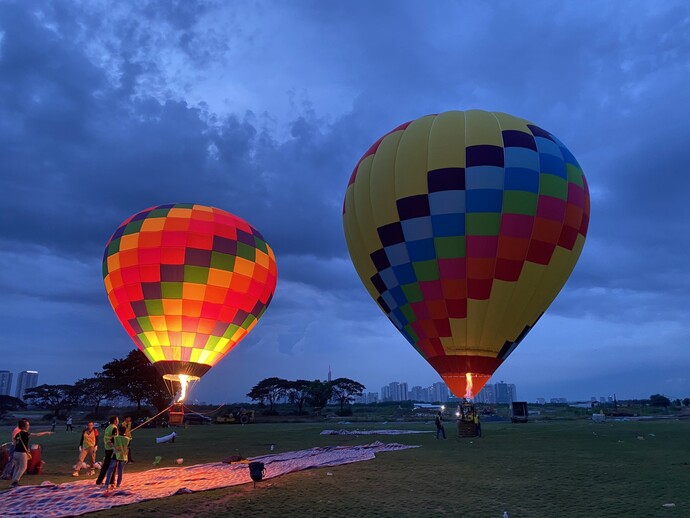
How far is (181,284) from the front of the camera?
57.3 ft

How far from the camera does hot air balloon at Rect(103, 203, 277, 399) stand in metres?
17.3

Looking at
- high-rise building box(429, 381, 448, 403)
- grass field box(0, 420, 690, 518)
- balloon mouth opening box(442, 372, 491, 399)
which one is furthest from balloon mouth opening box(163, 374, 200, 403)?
high-rise building box(429, 381, 448, 403)

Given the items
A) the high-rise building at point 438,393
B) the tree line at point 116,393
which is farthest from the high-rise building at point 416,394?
the tree line at point 116,393

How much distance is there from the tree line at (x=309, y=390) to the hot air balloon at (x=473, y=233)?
58359 mm

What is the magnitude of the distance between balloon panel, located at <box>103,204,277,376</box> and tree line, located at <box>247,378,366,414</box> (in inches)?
2146

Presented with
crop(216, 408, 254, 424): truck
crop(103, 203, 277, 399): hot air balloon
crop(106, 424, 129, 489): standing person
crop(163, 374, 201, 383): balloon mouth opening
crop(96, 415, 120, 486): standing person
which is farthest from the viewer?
crop(216, 408, 254, 424): truck

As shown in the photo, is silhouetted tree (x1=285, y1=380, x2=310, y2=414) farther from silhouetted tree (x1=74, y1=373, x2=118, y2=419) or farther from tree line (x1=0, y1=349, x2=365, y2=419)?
silhouetted tree (x1=74, y1=373, x2=118, y2=419)

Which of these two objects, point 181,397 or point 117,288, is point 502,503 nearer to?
point 181,397

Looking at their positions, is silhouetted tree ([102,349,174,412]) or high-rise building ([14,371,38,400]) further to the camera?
high-rise building ([14,371,38,400])

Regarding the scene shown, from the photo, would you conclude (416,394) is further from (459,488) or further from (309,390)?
(459,488)

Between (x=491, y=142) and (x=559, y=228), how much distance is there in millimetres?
3376

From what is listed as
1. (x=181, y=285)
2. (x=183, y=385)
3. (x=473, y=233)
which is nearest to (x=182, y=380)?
(x=183, y=385)

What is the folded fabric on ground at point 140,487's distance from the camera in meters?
7.41

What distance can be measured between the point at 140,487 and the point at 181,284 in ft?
30.2
